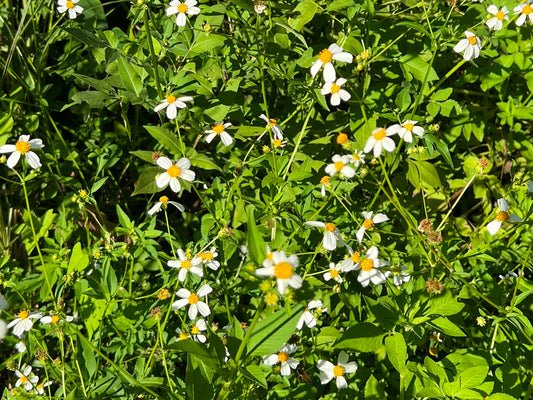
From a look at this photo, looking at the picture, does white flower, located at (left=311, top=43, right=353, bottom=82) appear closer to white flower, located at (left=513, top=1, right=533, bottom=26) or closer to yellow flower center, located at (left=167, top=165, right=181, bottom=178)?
yellow flower center, located at (left=167, top=165, right=181, bottom=178)

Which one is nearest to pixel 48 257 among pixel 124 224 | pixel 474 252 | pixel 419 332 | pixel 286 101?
Answer: pixel 124 224

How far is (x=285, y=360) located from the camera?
5.11 ft

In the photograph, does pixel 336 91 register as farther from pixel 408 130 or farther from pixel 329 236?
pixel 329 236

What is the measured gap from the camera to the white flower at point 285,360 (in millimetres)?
1540

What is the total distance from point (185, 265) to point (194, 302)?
0.11m

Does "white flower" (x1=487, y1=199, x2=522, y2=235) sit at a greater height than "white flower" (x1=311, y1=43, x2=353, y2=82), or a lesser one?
lesser

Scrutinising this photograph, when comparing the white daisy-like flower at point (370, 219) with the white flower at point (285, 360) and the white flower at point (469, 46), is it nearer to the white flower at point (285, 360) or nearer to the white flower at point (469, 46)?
the white flower at point (285, 360)

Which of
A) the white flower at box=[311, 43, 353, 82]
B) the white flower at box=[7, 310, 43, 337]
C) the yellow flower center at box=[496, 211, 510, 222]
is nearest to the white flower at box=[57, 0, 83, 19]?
the white flower at box=[311, 43, 353, 82]

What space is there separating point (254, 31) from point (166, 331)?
1.05 m

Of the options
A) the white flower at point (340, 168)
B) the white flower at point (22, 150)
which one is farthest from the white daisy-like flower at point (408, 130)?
the white flower at point (22, 150)

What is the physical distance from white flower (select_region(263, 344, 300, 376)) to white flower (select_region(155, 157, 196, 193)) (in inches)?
21.6

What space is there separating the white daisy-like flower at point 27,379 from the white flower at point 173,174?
0.79 m

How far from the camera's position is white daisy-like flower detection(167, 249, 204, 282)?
1.58m

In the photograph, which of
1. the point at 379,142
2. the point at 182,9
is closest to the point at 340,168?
the point at 379,142
